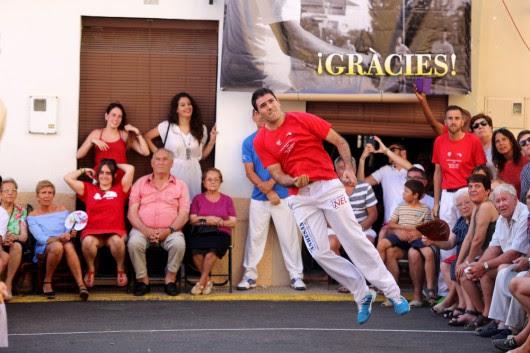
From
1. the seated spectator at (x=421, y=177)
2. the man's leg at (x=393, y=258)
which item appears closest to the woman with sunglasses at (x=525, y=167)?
the seated spectator at (x=421, y=177)

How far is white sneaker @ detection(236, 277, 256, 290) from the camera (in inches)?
567

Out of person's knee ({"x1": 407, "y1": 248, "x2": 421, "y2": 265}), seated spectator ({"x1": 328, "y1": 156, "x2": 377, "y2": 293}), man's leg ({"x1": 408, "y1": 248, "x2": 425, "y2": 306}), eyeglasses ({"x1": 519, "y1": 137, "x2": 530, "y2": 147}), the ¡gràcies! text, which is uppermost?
the ¡gràcies! text

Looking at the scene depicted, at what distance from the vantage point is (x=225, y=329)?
448 inches

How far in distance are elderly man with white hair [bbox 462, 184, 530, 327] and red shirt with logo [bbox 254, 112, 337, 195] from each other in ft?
5.74

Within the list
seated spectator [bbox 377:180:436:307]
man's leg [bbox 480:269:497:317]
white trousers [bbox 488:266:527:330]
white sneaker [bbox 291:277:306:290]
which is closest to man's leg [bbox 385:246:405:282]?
seated spectator [bbox 377:180:436:307]

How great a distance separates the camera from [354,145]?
1648 cm

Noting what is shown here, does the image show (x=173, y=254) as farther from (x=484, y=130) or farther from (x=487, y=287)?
(x=487, y=287)

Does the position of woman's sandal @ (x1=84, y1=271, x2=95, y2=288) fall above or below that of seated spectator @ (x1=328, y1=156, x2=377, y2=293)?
below

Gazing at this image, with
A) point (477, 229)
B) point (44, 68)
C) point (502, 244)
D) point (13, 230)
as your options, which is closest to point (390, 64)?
point (477, 229)

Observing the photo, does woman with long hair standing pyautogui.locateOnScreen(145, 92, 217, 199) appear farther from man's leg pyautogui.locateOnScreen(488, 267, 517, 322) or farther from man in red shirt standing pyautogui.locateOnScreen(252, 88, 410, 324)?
man's leg pyautogui.locateOnScreen(488, 267, 517, 322)

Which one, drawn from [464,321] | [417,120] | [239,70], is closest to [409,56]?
[417,120]

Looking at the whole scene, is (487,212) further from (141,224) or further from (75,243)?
(75,243)

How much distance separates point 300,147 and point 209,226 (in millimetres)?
3931

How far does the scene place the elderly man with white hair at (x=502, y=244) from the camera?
10.9 m
